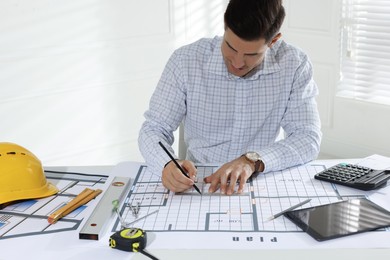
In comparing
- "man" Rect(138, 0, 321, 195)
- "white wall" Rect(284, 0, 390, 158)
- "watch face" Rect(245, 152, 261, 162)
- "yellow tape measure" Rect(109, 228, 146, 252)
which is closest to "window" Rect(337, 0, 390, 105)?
"white wall" Rect(284, 0, 390, 158)

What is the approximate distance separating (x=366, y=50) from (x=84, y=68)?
189cm

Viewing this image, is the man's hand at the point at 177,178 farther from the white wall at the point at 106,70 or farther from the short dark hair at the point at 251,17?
the white wall at the point at 106,70

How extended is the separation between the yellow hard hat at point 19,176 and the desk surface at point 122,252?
0.23m

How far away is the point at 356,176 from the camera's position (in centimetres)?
173

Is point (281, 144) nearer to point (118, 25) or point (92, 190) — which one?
point (92, 190)

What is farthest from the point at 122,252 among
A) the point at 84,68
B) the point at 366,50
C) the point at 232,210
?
the point at 366,50

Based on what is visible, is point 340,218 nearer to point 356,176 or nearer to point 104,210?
point 356,176

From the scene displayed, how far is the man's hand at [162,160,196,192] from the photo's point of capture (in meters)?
1.65

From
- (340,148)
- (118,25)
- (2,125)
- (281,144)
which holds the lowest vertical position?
(340,148)

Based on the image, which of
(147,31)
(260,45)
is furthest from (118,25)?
(260,45)

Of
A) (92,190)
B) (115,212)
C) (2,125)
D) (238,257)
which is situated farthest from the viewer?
(2,125)

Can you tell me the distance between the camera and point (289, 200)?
1.59 metres

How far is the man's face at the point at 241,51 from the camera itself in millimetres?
1838

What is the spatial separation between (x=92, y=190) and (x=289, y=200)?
56cm
